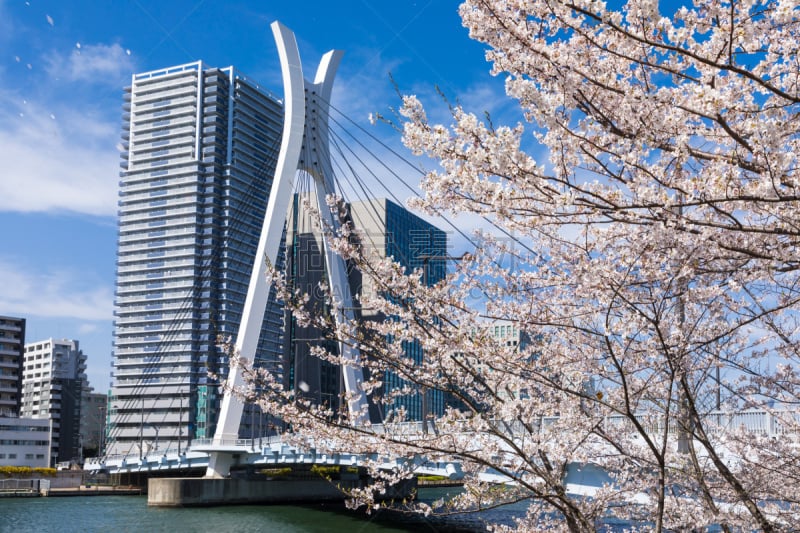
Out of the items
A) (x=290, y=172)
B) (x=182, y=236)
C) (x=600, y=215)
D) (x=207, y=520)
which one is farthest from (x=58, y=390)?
(x=600, y=215)

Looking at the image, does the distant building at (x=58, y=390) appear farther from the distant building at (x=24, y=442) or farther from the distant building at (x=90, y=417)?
the distant building at (x=24, y=442)

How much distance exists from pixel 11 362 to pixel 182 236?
25439 mm

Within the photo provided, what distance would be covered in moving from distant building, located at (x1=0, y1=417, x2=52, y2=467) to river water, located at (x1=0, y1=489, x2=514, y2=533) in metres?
25.0

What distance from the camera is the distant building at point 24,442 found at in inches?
2173

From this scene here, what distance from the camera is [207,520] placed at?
81.3 ft

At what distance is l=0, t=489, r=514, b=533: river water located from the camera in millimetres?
22906

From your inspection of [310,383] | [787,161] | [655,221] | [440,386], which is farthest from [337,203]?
[310,383]

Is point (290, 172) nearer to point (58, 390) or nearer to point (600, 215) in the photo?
point (600, 215)

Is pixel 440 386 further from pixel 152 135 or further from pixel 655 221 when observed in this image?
pixel 152 135

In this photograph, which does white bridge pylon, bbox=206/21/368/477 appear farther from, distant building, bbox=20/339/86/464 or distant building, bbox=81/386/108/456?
distant building, bbox=81/386/108/456

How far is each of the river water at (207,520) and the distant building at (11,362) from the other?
92.2 ft

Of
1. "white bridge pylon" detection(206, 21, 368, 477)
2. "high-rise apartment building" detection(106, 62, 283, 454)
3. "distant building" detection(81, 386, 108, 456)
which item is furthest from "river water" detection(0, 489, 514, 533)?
"distant building" detection(81, 386, 108, 456)

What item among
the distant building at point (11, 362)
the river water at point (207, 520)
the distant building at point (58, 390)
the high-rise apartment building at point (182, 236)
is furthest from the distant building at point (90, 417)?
the river water at point (207, 520)

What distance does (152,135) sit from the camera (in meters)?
84.3
